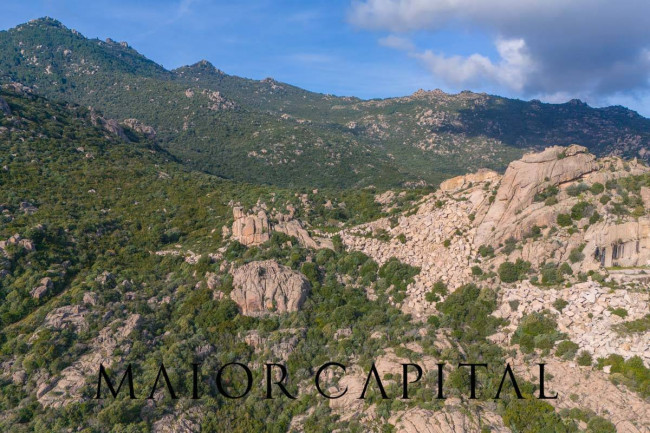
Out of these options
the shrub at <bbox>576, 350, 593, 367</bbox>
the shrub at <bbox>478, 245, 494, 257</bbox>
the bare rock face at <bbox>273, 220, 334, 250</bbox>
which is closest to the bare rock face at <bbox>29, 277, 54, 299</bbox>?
the bare rock face at <bbox>273, 220, 334, 250</bbox>

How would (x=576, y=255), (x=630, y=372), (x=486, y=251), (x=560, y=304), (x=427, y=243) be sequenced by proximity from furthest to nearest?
(x=427, y=243), (x=486, y=251), (x=576, y=255), (x=560, y=304), (x=630, y=372)

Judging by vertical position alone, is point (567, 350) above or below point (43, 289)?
above

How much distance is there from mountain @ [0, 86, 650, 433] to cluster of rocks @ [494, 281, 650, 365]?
9cm

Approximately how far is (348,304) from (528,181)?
706 inches

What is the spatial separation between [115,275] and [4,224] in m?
12.4

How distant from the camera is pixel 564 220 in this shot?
1150 inches

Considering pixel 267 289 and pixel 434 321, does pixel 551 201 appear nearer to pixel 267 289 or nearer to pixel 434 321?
pixel 434 321

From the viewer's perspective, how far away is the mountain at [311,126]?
104812 millimetres

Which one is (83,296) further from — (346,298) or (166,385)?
(346,298)

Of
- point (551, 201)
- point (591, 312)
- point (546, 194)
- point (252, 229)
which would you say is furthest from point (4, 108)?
point (591, 312)

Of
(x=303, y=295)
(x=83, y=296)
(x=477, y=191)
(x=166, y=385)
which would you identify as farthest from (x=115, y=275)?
(x=477, y=191)

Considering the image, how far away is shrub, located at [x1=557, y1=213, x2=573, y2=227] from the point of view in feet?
95.4

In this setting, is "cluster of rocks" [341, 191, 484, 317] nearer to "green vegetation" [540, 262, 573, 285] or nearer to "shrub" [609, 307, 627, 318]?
"green vegetation" [540, 262, 573, 285]

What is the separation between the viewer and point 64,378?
25594mm
